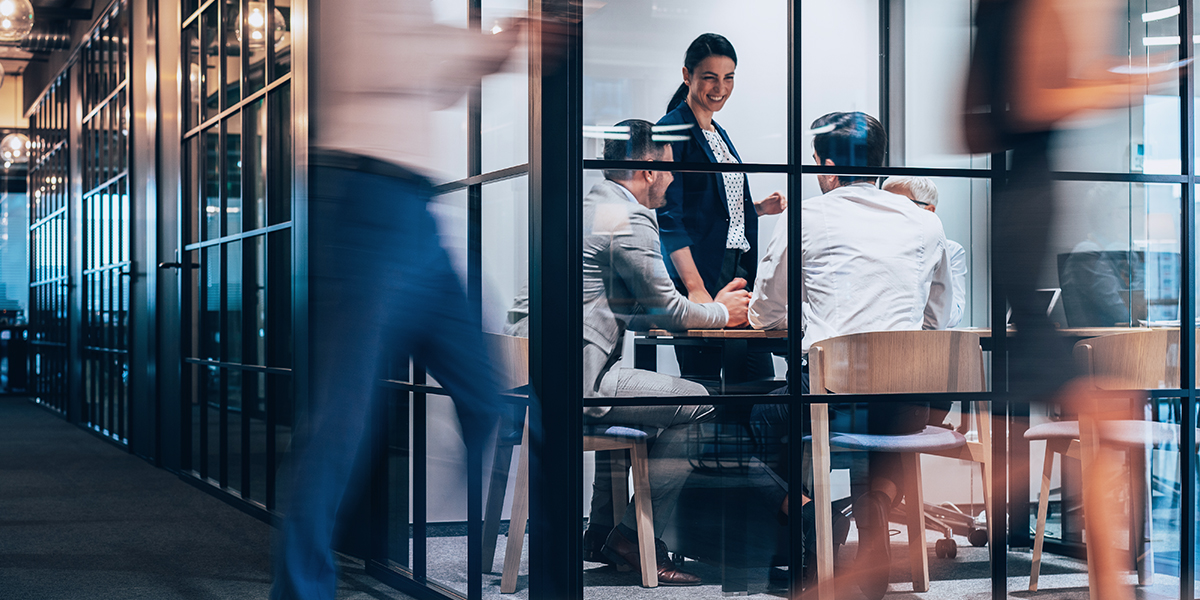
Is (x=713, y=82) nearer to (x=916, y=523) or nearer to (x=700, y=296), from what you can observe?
(x=700, y=296)

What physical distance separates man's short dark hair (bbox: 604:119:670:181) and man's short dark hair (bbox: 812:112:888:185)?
0.43 metres

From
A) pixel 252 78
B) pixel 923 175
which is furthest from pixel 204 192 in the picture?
pixel 923 175

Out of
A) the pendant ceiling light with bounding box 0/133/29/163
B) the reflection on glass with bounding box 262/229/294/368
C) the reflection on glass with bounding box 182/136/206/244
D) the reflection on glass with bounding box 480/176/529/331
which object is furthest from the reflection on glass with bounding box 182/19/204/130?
the pendant ceiling light with bounding box 0/133/29/163

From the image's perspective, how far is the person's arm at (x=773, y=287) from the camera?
2666 mm

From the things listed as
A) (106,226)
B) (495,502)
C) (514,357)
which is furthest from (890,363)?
(106,226)

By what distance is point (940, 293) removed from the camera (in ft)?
9.25

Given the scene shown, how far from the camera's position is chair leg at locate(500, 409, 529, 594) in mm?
2660

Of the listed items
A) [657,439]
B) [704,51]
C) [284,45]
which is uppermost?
[284,45]

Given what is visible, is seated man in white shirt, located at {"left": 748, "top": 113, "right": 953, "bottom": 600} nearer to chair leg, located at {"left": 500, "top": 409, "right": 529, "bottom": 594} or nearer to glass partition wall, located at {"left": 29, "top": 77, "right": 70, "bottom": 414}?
chair leg, located at {"left": 500, "top": 409, "right": 529, "bottom": 594}

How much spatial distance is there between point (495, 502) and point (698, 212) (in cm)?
91

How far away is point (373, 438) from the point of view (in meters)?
2.15

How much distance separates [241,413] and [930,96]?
3130 millimetres

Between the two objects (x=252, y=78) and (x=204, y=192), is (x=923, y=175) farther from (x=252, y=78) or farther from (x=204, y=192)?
(x=204, y=192)

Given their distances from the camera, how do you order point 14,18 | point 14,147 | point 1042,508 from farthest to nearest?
point 14,147
point 14,18
point 1042,508
